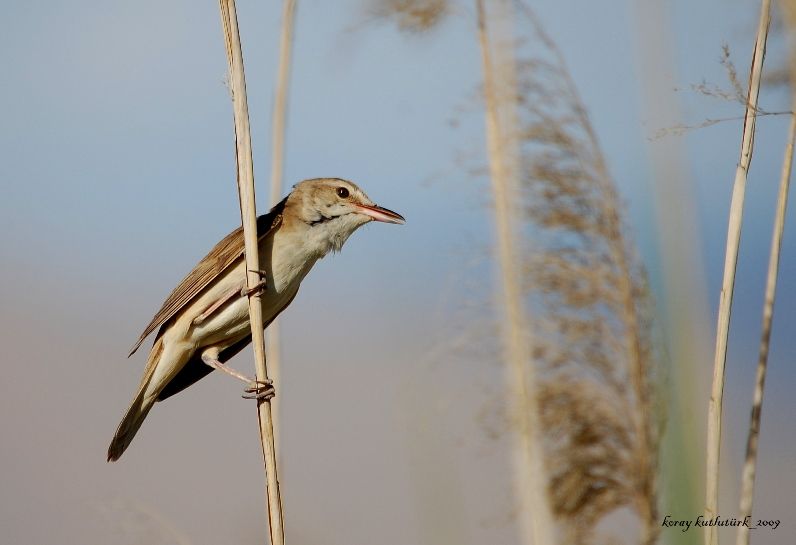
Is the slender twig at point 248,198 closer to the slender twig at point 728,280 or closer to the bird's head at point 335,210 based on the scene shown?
the bird's head at point 335,210

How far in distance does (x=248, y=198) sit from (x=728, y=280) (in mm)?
1336

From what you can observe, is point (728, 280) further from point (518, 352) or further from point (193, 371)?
point (193, 371)

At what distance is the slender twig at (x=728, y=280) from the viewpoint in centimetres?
220

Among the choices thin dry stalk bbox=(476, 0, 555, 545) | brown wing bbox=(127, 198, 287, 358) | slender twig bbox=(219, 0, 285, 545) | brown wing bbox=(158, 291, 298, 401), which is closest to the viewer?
slender twig bbox=(219, 0, 285, 545)

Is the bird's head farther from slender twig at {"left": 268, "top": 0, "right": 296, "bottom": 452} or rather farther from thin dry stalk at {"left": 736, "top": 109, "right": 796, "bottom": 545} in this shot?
thin dry stalk at {"left": 736, "top": 109, "right": 796, "bottom": 545}

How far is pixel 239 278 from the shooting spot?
3420mm

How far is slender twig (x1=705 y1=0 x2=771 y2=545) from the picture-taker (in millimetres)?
2199

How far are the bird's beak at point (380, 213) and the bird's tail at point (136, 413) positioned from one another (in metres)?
1.06

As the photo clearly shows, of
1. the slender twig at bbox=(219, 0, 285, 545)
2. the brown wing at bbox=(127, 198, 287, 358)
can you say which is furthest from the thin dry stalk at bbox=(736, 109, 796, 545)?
the brown wing at bbox=(127, 198, 287, 358)

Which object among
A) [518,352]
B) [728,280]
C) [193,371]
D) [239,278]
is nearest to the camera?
[728,280]

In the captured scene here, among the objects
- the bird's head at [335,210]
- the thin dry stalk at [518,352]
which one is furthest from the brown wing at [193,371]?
the thin dry stalk at [518,352]

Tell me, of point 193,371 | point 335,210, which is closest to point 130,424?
point 193,371

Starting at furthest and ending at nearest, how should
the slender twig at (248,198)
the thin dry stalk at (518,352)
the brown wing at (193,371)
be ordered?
the brown wing at (193,371)
the thin dry stalk at (518,352)
the slender twig at (248,198)

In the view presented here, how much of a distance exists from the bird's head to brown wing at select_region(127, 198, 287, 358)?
12 centimetres
